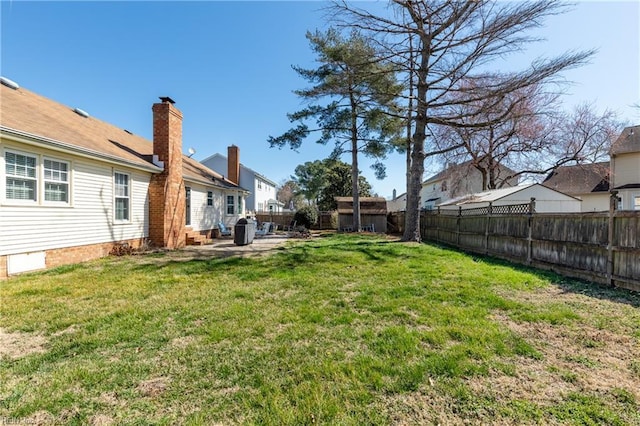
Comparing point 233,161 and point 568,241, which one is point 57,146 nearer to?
point 568,241

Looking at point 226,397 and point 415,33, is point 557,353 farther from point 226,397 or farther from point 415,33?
point 415,33

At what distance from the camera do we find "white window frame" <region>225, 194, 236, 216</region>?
18125 mm

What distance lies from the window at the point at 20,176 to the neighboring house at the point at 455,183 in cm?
2289

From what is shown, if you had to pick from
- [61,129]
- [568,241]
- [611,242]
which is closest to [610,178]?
[568,241]

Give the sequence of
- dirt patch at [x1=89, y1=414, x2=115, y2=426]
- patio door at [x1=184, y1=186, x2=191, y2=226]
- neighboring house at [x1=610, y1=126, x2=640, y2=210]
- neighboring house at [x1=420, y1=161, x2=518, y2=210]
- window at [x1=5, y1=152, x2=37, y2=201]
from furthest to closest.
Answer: neighboring house at [x1=420, y1=161, x2=518, y2=210] → neighboring house at [x1=610, y1=126, x2=640, y2=210] → patio door at [x1=184, y1=186, x2=191, y2=226] → window at [x1=5, y1=152, x2=37, y2=201] → dirt patch at [x1=89, y1=414, x2=115, y2=426]

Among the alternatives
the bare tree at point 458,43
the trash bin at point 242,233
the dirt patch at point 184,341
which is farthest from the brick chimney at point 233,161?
the dirt patch at point 184,341

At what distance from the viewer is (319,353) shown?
10.1 feet

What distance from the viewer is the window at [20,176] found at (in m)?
6.47

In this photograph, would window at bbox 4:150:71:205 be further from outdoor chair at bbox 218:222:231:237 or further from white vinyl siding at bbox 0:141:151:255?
outdoor chair at bbox 218:222:231:237

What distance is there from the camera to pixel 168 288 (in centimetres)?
570

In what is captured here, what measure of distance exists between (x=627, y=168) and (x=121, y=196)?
2603 cm

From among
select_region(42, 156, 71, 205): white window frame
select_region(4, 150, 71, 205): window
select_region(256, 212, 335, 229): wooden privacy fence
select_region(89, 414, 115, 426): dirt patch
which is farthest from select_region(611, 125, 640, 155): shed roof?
select_region(4, 150, 71, 205): window

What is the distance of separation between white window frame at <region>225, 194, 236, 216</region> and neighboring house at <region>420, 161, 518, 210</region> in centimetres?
1538

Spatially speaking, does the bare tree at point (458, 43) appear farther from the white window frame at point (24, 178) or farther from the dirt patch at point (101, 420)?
the dirt patch at point (101, 420)
